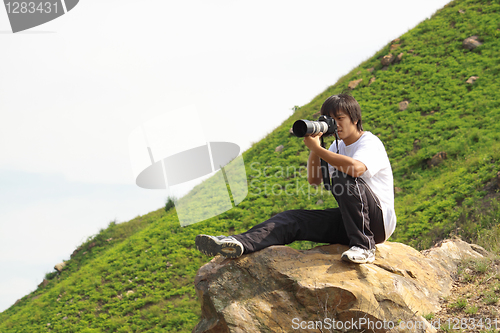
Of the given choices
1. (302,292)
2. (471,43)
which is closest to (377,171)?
(302,292)

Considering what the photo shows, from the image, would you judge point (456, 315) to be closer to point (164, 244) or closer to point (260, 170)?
point (164, 244)

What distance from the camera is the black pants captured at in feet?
11.6

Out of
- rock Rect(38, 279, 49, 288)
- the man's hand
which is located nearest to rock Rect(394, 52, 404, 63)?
the man's hand

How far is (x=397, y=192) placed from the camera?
1155 cm

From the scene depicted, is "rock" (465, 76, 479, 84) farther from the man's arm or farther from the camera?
the man's arm

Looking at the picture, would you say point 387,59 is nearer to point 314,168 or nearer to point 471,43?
point 471,43

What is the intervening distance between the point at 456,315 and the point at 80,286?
1247 cm

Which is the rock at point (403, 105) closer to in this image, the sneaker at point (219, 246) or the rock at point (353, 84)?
the rock at point (353, 84)

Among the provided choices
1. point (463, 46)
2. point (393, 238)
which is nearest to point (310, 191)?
point (393, 238)

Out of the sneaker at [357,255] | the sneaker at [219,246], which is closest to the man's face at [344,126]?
the sneaker at [357,255]

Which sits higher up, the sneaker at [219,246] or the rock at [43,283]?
the sneaker at [219,246]

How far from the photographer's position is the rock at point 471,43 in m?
17.7

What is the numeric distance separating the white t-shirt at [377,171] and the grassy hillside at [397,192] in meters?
4.03

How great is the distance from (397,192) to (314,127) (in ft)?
30.2
